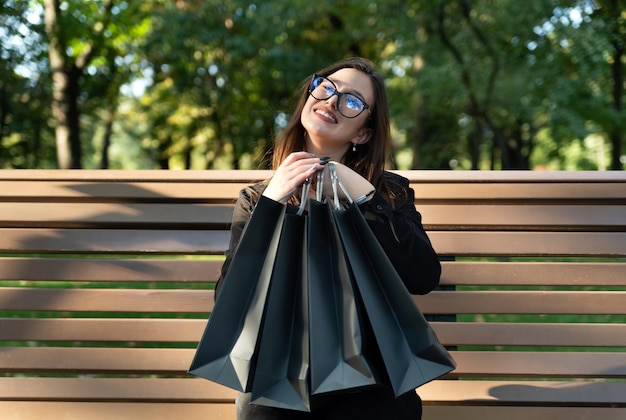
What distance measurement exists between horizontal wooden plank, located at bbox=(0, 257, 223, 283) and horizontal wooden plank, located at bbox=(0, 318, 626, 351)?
0.16 m

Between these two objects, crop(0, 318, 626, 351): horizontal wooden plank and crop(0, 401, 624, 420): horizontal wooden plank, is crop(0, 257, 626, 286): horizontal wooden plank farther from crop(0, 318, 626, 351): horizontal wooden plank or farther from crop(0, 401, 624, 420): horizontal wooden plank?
crop(0, 401, 624, 420): horizontal wooden plank

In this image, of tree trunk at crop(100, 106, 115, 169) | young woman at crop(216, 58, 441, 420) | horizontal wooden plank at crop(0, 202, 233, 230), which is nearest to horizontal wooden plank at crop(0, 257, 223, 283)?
horizontal wooden plank at crop(0, 202, 233, 230)

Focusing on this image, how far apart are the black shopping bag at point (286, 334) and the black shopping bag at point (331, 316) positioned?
0.14ft

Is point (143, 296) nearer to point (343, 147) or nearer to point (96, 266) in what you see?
point (96, 266)

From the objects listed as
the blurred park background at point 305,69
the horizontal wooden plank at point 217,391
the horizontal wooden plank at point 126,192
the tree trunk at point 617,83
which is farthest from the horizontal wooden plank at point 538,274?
the tree trunk at point 617,83

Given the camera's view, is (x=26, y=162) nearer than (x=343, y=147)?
No

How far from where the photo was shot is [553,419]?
2656mm

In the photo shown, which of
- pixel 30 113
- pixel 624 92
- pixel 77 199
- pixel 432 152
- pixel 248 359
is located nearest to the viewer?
pixel 248 359

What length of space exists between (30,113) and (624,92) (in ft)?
39.9

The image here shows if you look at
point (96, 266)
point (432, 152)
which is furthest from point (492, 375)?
point (432, 152)

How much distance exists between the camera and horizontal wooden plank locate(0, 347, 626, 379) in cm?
272

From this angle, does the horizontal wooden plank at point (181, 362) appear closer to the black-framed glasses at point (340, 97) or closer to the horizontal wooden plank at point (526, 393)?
the horizontal wooden plank at point (526, 393)

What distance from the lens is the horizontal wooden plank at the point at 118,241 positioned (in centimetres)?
284

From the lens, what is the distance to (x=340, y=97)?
2393 mm
